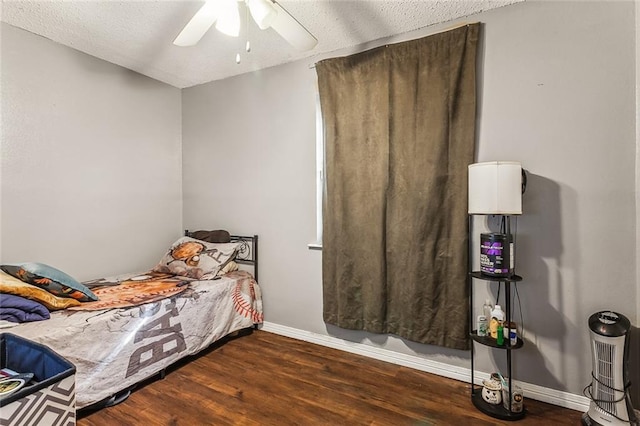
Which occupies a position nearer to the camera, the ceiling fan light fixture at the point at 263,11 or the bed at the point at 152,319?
the ceiling fan light fixture at the point at 263,11

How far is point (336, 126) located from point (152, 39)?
5.27ft

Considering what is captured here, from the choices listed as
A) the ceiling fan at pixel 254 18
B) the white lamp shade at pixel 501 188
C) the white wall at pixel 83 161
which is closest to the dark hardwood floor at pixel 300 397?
the white lamp shade at pixel 501 188

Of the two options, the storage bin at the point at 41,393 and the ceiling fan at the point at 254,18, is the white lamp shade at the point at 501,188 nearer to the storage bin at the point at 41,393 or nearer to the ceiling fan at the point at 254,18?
the ceiling fan at the point at 254,18

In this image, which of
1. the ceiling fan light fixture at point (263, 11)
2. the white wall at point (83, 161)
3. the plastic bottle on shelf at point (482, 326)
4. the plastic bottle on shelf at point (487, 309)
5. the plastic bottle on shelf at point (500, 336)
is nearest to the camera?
the ceiling fan light fixture at point (263, 11)

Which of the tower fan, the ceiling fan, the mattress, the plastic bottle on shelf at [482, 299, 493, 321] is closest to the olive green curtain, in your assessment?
the plastic bottle on shelf at [482, 299, 493, 321]

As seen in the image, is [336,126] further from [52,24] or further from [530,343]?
[52,24]

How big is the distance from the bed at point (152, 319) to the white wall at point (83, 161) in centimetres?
41

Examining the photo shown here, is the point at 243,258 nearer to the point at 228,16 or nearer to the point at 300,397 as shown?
the point at 300,397

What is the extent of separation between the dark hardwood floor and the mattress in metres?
0.15

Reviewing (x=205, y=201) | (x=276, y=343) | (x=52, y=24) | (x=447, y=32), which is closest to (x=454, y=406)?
(x=276, y=343)

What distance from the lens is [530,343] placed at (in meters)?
2.01

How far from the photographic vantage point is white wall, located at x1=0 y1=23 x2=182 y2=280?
2.31 meters

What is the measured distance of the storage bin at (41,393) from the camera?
100 centimetres

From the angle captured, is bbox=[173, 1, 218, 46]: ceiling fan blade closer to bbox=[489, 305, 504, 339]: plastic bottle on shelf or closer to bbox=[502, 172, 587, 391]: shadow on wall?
bbox=[502, 172, 587, 391]: shadow on wall
